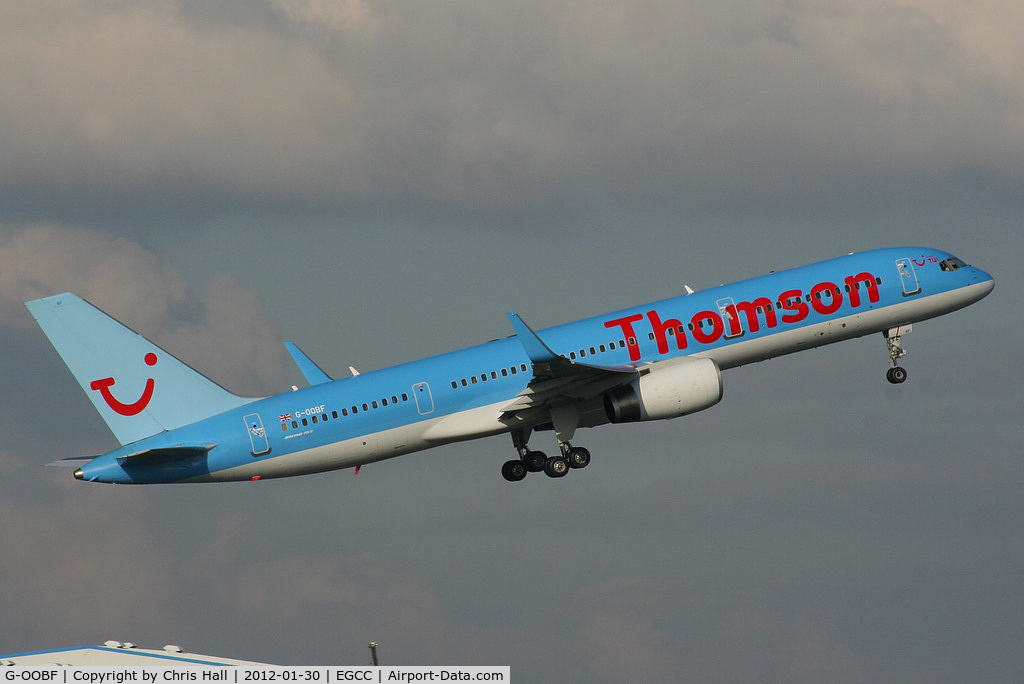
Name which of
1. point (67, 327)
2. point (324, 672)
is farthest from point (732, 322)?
point (67, 327)

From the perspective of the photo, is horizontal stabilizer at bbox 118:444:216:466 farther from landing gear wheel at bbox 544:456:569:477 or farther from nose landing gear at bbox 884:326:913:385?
nose landing gear at bbox 884:326:913:385

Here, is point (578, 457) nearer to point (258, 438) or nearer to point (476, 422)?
point (476, 422)

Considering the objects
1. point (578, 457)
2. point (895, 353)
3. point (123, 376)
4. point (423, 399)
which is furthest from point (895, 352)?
point (123, 376)

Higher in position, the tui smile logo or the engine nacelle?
the tui smile logo

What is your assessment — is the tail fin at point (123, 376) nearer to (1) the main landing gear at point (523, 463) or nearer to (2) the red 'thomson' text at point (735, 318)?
(1) the main landing gear at point (523, 463)

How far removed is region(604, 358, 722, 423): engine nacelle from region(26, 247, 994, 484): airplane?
0.06 m

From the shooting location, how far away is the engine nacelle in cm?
6444

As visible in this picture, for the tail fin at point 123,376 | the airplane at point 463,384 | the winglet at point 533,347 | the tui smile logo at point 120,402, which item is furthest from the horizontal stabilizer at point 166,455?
the winglet at point 533,347

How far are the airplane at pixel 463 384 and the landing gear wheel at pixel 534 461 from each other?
2.05 m

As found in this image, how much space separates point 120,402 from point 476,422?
1589 centimetres

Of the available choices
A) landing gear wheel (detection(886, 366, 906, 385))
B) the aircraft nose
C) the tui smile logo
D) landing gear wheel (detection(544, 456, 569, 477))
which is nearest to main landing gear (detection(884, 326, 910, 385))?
landing gear wheel (detection(886, 366, 906, 385))

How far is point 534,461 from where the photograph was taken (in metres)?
71.1

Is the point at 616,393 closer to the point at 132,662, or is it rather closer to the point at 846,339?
the point at 846,339

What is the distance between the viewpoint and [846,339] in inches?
2753
